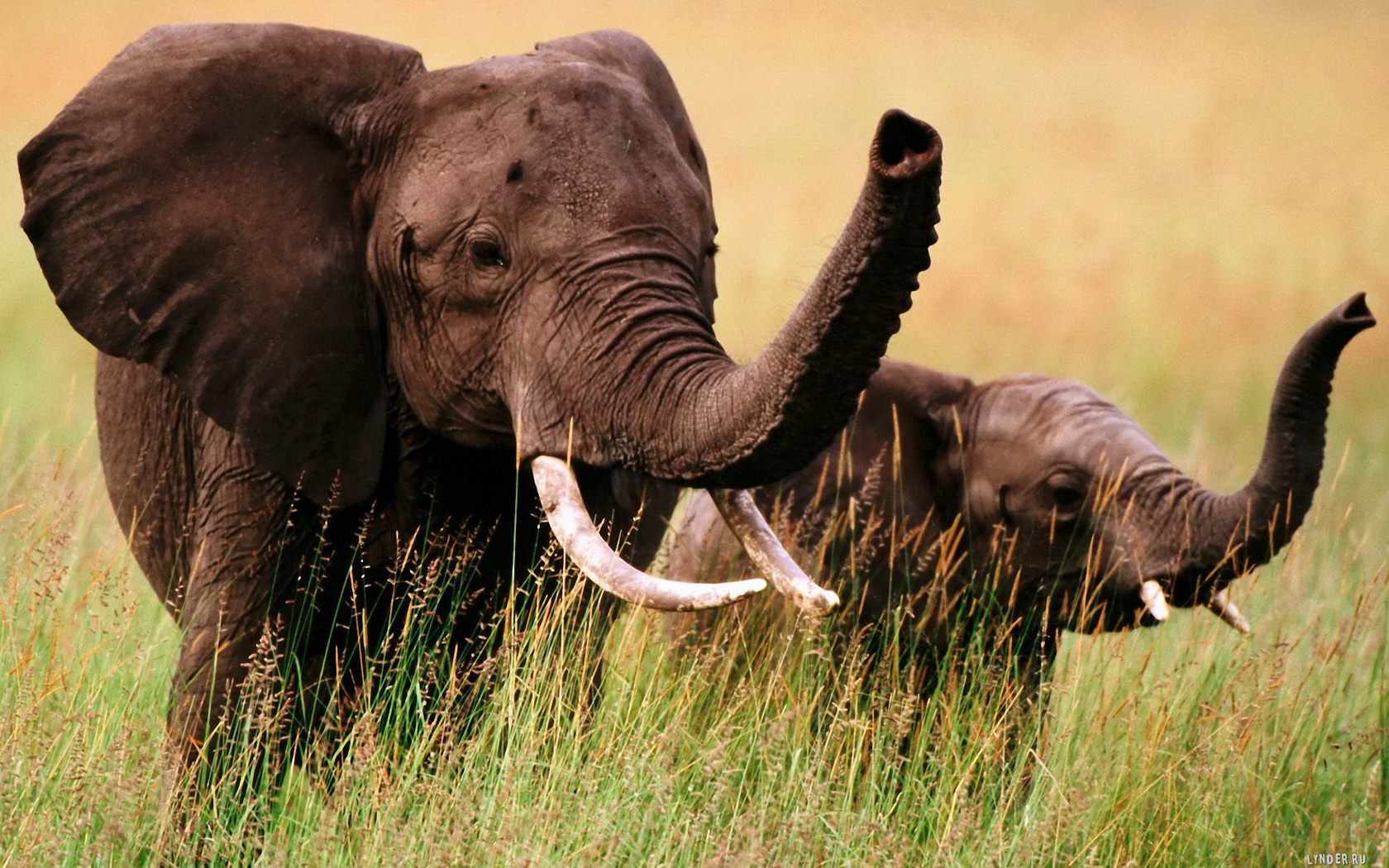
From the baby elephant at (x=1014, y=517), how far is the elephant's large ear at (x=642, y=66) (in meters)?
1.17

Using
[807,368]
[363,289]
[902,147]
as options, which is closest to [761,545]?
[807,368]

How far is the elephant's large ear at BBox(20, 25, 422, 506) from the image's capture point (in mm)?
4711

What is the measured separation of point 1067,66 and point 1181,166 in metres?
4.63

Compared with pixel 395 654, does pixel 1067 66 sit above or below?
above

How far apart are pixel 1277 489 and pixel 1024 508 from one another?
0.81 m

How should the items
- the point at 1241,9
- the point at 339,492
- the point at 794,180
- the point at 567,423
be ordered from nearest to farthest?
1. the point at 567,423
2. the point at 339,492
3. the point at 794,180
4. the point at 1241,9

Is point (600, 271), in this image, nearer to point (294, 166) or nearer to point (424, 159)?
point (424, 159)

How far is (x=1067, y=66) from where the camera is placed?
28719 millimetres

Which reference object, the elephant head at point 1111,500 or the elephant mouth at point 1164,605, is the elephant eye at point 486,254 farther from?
the elephant mouth at point 1164,605

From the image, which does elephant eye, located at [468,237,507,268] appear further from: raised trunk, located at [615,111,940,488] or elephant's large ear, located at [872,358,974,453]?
elephant's large ear, located at [872,358,974,453]

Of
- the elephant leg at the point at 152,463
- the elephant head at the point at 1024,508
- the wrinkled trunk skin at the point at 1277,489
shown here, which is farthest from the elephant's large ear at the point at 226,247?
the wrinkled trunk skin at the point at 1277,489

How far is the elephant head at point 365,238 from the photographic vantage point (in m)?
4.45

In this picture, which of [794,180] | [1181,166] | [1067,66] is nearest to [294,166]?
[794,180]

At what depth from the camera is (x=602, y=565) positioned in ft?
13.7
